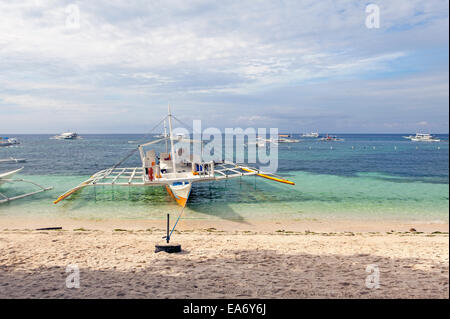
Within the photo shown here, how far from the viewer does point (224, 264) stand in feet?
23.3

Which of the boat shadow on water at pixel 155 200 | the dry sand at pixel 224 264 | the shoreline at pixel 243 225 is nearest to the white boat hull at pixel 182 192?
the boat shadow on water at pixel 155 200

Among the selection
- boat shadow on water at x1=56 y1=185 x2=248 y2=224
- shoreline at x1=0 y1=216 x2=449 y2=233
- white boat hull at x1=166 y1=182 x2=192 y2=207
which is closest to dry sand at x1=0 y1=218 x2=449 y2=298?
shoreline at x1=0 y1=216 x2=449 y2=233

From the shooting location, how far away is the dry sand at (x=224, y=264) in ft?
18.4

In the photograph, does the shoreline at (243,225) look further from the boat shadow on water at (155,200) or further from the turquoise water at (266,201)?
the boat shadow on water at (155,200)

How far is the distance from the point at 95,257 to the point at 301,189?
52.0ft

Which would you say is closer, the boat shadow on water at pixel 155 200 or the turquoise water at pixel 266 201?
the turquoise water at pixel 266 201

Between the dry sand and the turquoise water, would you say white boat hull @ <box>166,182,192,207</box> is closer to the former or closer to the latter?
the turquoise water

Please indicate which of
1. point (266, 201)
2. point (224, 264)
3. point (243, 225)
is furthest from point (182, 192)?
point (224, 264)

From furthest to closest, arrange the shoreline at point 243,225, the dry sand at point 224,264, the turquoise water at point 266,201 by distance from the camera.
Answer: the turquoise water at point 266,201
the shoreline at point 243,225
the dry sand at point 224,264

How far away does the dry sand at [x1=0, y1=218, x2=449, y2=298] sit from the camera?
5605 millimetres

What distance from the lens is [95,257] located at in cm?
769

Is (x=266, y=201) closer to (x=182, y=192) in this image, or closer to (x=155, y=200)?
(x=182, y=192)
